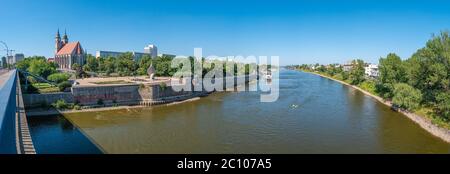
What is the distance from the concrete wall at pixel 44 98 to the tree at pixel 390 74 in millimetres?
25470

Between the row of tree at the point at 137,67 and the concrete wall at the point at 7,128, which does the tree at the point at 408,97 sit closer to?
the concrete wall at the point at 7,128

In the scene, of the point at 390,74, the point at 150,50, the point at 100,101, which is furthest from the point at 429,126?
the point at 150,50

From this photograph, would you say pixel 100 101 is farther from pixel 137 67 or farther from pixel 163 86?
pixel 137 67

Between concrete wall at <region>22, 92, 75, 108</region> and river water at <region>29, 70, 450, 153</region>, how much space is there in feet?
6.01

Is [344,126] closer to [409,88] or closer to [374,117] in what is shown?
[374,117]

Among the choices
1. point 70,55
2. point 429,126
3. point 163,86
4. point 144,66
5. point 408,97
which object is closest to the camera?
point 429,126

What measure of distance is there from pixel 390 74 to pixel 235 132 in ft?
61.5

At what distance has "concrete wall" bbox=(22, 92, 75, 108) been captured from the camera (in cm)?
1945

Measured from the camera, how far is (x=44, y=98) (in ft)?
65.8

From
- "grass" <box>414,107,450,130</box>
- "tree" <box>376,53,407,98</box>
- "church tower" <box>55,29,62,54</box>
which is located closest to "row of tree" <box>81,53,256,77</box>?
"church tower" <box>55,29,62,54</box>

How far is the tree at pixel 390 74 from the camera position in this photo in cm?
2572

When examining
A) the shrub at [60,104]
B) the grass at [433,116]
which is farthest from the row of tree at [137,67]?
the grass at [433,116]
